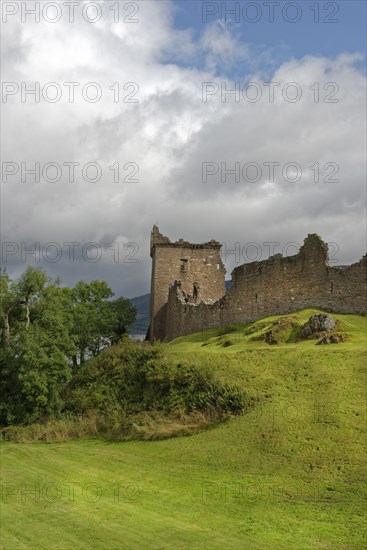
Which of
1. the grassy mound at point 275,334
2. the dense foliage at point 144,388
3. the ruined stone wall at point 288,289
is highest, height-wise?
the ruined stone wall at point 288,289

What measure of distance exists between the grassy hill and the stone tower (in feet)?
92.6

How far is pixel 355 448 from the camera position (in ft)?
60.7

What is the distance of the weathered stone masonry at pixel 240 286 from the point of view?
35.5 m

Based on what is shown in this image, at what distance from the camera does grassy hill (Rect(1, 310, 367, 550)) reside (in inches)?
542

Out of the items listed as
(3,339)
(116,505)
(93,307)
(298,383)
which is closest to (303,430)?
(298,383)

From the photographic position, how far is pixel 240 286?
4206 centimetres

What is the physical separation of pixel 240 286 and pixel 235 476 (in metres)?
24.5

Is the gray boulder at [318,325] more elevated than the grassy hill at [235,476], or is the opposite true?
the gray boulder at [318,325]

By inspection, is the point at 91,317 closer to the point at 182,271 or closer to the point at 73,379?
the point at 182,271

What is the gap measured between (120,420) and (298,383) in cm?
929

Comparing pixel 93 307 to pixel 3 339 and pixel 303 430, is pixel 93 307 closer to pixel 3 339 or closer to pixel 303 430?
pixel 3 339

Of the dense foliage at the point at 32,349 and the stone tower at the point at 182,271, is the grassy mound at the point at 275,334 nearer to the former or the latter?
the dense foliage at the point at 32,349

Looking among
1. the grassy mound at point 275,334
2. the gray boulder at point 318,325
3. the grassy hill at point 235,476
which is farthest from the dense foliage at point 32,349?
the gray boulder at point 318,325

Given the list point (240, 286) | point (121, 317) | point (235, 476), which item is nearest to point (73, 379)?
point (240, 286)
